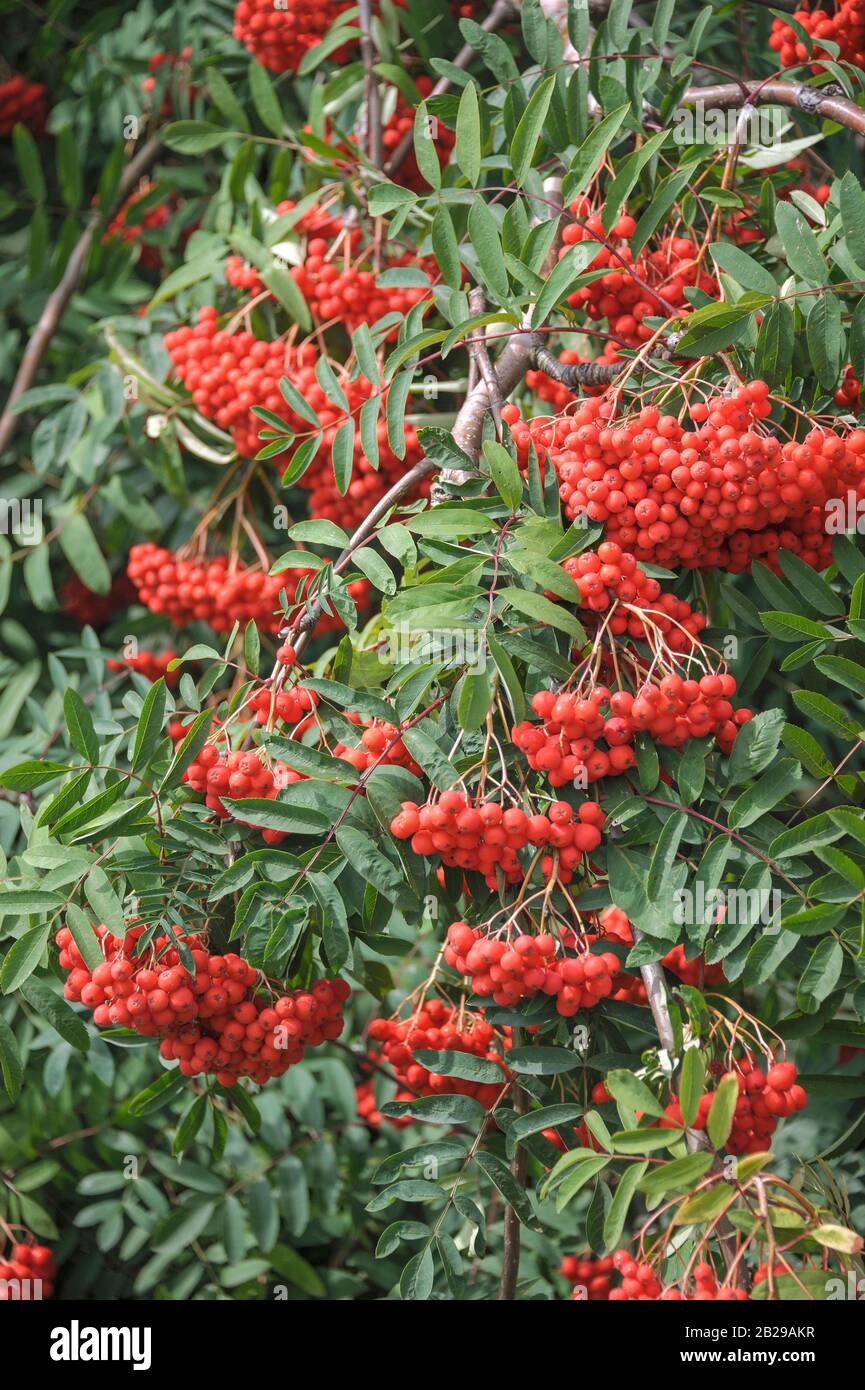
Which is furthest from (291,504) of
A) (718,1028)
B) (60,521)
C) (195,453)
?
(718,1028)

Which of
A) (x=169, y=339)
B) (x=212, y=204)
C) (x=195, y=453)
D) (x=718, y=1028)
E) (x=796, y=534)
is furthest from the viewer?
(x=212, y=204)

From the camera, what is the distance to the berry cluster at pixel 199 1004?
2.12 metres

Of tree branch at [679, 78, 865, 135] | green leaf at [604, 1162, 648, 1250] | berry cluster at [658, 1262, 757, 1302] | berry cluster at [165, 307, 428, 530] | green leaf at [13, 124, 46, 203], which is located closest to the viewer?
berry cluster at [658, 1262, 757, 1302]

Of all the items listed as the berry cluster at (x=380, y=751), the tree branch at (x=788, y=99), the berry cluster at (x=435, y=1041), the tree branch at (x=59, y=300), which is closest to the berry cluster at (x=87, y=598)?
the tree branch at (x=59, y=300)

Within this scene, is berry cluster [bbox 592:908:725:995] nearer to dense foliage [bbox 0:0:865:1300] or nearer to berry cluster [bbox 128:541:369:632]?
dense foliage [bbox 0:0:865:1300]

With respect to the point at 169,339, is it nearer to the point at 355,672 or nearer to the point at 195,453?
the point at 195,453

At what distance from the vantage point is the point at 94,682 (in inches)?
142

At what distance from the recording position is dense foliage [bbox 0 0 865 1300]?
204 centimetres

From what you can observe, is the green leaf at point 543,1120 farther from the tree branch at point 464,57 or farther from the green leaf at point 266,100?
the green leaf at point 266,100

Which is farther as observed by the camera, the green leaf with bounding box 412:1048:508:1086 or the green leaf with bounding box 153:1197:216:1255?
the green leaf with bounding box 153:1197:216:1255

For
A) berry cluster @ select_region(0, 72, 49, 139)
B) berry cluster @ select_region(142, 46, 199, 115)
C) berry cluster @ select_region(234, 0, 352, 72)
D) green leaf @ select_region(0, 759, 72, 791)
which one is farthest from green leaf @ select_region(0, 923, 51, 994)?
berry cluster @ select_region(0, 72, 49, 139)

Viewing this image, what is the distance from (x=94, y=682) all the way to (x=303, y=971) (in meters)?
1.54

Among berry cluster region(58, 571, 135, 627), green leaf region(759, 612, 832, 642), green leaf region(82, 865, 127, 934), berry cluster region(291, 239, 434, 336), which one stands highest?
berry cluster region(291, 239, 434, 336)

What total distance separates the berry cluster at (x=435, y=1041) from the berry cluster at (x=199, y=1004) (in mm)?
337
